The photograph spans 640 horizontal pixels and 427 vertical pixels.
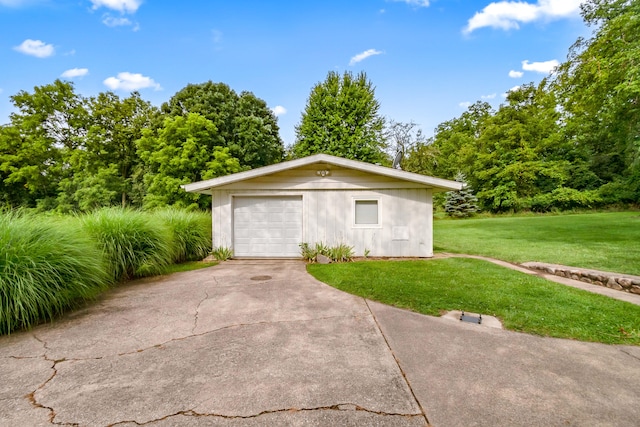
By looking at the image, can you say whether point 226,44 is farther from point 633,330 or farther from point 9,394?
point 633,330

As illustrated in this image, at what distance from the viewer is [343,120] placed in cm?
2386

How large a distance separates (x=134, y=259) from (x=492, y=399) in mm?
6292

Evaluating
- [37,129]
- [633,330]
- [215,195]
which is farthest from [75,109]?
[633,330]

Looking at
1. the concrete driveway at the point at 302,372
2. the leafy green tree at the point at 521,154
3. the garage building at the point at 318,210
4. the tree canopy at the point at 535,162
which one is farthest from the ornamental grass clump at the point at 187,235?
the leafy green tree at the point at 521,154

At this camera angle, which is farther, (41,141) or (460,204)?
(460,204)

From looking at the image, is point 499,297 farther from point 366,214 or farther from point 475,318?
point 366,214

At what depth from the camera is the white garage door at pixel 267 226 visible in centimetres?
820

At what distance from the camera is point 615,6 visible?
927 centimetres

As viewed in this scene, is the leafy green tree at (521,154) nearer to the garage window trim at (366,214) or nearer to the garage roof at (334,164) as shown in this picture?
the garage roof at (334,164)

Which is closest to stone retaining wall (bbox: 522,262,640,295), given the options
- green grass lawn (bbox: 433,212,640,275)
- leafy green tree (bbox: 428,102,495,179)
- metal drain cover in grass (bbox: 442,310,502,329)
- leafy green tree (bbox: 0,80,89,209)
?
green grass lawn (bbox: 433,212,640,275)

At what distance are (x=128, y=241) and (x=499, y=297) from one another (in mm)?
6838

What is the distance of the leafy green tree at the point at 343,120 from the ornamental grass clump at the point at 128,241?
18.3 meters

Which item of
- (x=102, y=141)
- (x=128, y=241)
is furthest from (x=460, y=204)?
(x=102, y=141)

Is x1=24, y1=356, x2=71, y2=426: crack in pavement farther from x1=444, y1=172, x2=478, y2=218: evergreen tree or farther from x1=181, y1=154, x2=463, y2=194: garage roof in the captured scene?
x1=444, y1=172, x2=478, y2=218: evergreen tree
